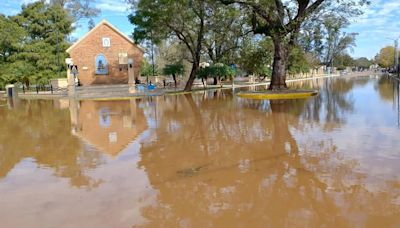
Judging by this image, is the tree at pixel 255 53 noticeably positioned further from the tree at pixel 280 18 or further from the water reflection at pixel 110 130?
the water reflection at pixel 110 130

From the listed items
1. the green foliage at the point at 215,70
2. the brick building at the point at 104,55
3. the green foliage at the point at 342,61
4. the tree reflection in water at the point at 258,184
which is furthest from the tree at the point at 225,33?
the green foliage at the point at 342,61

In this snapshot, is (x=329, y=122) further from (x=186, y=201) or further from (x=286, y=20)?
(x=286, y=20)

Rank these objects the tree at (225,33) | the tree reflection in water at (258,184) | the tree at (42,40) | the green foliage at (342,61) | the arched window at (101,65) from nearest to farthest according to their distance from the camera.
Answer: the tree reflection in water at (258,184), the tree at (225,33), the arched window at (101,65), the tree at (42,40), the green foliage at (342,61)

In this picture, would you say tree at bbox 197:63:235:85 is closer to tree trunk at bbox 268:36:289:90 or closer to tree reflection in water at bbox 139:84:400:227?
tree trunk at bbox 268:36:289:90

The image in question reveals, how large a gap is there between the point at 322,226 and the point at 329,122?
8.45 m

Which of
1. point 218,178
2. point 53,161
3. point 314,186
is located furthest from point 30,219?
point 314,186

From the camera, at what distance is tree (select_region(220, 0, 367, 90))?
2460cm

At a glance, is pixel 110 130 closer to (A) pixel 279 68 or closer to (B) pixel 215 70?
(A) pixel 279 68

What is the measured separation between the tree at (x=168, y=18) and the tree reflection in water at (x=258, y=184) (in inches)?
817

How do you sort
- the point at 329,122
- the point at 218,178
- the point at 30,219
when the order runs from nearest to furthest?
the point at 30,219 → the point at 218,178 → the point at 329,122

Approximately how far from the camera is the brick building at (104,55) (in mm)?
41750

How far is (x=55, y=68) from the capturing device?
45219 mm

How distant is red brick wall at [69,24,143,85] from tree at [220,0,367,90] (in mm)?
19064

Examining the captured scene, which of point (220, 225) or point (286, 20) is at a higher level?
point (286, 20)
